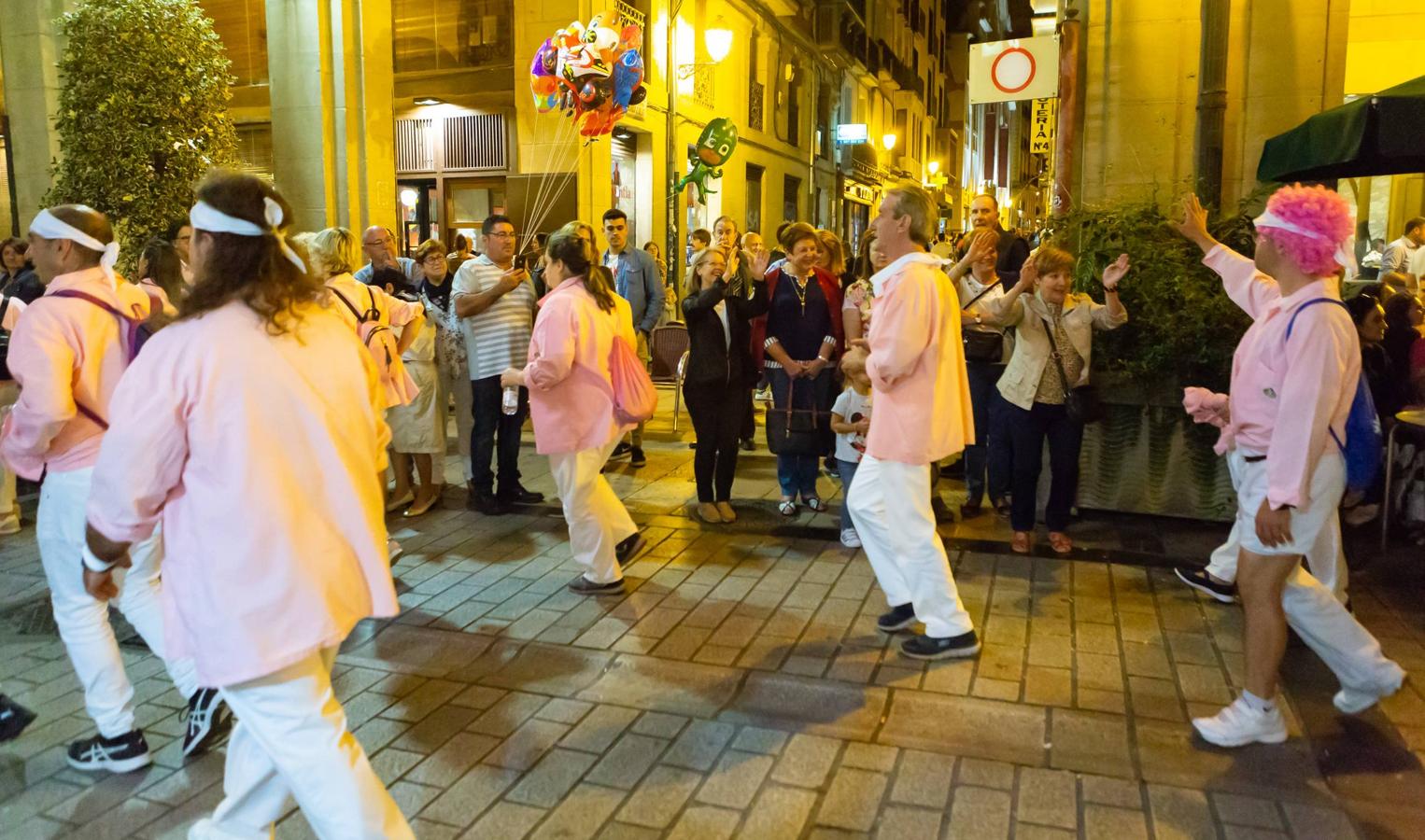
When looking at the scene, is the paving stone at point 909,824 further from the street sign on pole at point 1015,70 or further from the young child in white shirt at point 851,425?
the street sign on pole at point 1015,70

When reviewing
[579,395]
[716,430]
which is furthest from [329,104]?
[579,395]

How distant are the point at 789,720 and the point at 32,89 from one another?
11.0 m

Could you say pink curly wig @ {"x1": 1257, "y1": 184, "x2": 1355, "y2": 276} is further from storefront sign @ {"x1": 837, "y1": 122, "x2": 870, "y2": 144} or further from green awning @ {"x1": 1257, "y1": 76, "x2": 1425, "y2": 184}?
storefront sign @ {"x1": 837, "y1": 122, "x2": 870, "y2": 144}

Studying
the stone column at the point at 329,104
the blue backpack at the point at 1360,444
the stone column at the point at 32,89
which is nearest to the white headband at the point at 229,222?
the blue backpack at the point at 1360,444

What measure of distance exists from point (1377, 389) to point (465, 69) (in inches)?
509

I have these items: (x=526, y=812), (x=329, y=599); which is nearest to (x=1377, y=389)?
(x=526, y=812)

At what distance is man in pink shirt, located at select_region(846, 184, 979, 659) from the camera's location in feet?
14.2

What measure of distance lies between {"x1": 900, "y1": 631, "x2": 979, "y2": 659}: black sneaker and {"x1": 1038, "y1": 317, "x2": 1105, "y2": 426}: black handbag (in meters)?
1.94

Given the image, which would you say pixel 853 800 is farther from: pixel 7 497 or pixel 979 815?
pixel 7 497

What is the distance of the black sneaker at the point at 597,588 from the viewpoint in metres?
5.41

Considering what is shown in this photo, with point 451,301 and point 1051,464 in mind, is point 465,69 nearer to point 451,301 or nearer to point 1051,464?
point 451,301

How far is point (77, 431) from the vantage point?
3.50 metres

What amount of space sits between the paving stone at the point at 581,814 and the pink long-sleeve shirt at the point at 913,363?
1.85 metres

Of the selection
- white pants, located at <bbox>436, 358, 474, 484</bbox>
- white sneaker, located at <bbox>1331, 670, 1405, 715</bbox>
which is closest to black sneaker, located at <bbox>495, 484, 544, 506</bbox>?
white pants, located at <bbox>436, 358, 474, 484</bbox>
